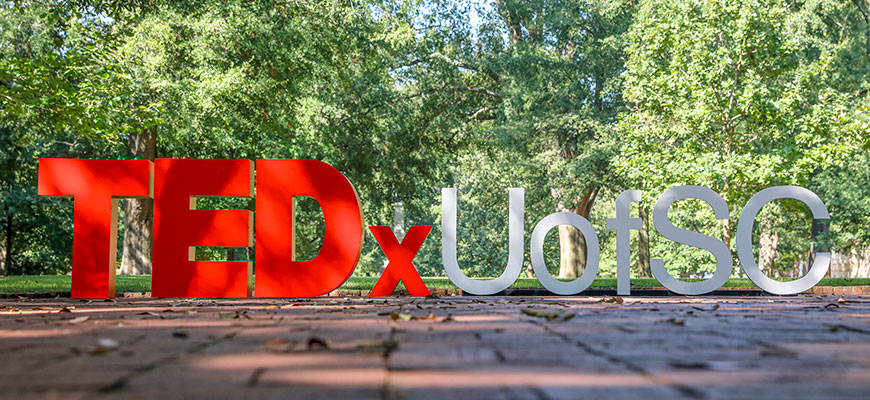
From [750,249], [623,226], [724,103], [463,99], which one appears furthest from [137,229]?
[750,249]

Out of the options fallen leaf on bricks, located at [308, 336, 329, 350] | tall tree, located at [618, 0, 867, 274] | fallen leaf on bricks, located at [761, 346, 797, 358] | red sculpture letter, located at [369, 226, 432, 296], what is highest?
tall tree, located at [618, 0, 867, 274]

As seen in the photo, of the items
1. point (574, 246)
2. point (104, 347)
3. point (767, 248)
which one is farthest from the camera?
point (767, 248)

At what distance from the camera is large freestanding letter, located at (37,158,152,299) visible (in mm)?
10000

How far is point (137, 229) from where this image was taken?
21328mm

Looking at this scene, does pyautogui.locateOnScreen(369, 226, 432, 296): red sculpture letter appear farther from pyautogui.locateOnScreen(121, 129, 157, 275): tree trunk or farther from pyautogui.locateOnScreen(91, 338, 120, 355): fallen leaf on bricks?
pyautogui.locateOnScreen(121, 129, 157, 275): tree trunk

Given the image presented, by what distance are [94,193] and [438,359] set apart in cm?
817

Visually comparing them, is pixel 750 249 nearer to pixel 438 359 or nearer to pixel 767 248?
pixel 438 359

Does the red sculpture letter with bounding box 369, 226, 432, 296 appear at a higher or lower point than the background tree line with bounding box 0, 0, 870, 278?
lower

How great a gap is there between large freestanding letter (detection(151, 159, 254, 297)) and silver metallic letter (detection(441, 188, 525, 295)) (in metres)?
2.61

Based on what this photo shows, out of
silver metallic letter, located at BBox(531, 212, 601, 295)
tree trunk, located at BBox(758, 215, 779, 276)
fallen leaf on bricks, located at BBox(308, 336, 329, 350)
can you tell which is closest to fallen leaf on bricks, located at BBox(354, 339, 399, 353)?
fallen leaf on bricks, located at BBox(308, 336, 329, 350)

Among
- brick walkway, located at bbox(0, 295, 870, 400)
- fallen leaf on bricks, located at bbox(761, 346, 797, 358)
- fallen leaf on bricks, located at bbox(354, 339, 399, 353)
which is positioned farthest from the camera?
fallen leaf on bricks, located at bbox(354, 339, 399, 353)

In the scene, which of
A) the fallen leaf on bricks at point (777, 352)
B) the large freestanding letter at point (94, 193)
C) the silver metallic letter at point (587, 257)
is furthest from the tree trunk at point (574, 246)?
the fallen leaf on bricks at point (777, 352)

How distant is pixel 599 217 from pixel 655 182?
88.6 ft

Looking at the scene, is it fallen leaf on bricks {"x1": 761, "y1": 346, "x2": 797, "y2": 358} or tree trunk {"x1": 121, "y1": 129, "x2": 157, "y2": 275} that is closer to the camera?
fallen leaf on bricks {"x1": 761, "y1": 346, "x2": 797, "y2": 358}
